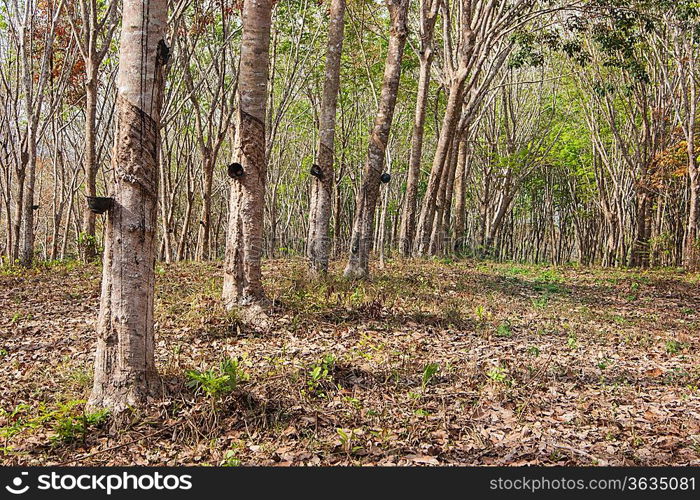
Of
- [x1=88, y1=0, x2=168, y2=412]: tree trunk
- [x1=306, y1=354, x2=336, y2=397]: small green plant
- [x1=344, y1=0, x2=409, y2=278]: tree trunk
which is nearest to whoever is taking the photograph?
[x1=88, y1=0, x2=168, y2=412]: tree trunk

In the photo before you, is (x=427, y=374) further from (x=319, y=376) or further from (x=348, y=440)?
(x=348, y=440)

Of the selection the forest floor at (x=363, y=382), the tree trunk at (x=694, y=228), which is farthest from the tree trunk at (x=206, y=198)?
the tree trunk at (x=694, y=228)

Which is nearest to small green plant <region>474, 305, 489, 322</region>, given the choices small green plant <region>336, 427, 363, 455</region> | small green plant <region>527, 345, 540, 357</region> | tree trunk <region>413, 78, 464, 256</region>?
small green plant <region>527, 345, 540, 357</region>

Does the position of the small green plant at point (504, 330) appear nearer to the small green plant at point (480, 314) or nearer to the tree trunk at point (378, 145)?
the small green plant at point (480, 314)

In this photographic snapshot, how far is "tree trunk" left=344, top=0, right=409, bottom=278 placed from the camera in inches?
398

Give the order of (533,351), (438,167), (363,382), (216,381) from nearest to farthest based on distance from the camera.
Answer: (216,381)
(363,382)
(533,351)
(438,167)

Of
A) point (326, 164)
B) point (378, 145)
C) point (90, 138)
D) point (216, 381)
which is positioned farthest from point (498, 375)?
point (90, 138)

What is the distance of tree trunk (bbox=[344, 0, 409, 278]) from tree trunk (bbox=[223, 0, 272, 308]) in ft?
10.6

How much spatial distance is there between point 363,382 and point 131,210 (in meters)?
2.70

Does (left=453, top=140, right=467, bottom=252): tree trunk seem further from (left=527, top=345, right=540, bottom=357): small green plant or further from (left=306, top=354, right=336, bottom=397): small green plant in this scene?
(left=306, top=354, right=336, bottom=397): small green plant

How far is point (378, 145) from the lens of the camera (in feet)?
33.4

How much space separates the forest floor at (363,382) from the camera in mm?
4129

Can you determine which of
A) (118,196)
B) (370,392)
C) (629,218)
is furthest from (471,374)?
(629,218)

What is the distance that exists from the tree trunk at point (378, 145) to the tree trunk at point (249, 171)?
3232 millimetres
